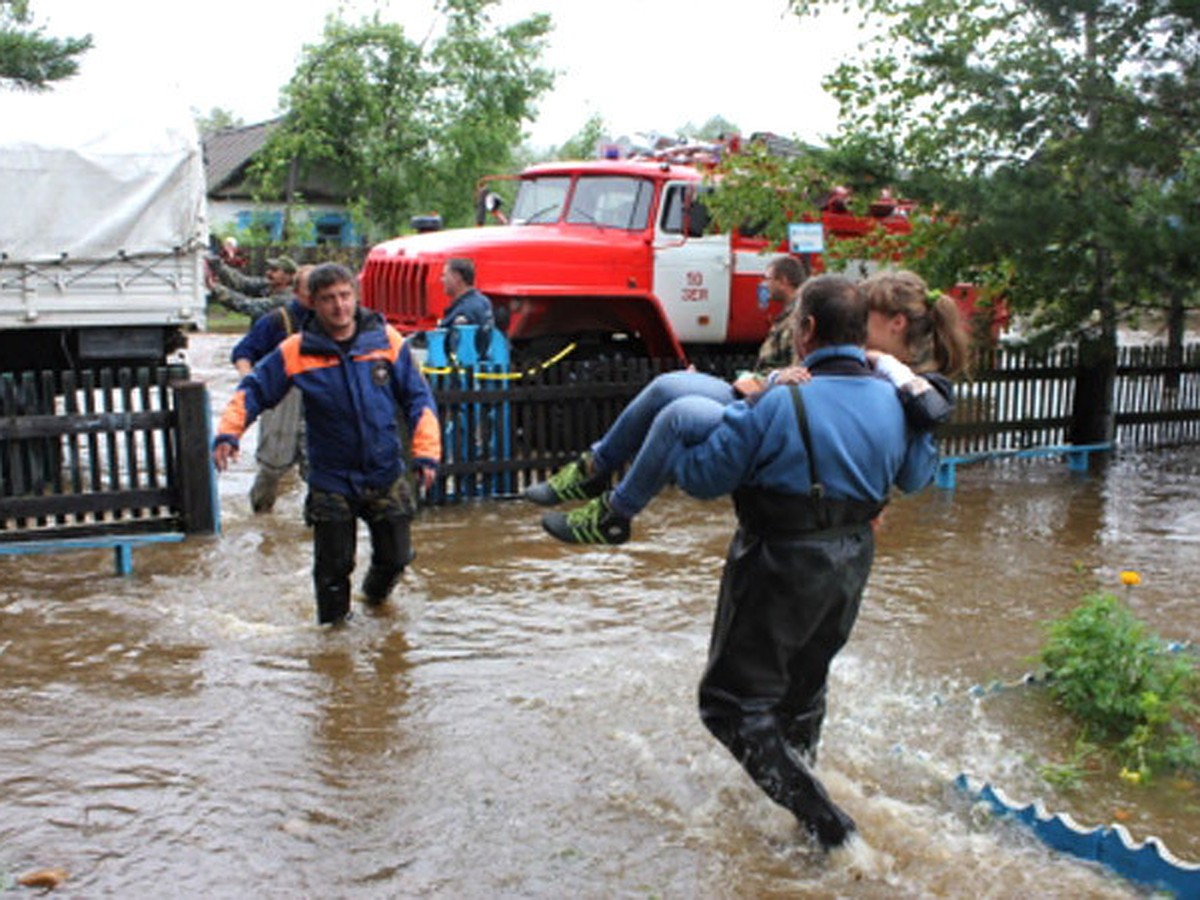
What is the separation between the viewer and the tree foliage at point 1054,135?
968cm

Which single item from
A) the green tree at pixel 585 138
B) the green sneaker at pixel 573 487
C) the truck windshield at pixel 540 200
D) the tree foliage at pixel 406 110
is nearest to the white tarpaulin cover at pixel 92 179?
the truck windshield at pixel 540 200

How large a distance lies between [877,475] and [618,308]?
8.42m

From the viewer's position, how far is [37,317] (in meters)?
10.9

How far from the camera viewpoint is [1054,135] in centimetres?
1029

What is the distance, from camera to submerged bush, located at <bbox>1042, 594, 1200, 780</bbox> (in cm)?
478

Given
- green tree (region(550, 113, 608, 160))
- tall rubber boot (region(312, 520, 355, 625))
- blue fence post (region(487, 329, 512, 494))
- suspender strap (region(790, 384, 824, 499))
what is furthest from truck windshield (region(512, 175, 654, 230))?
green tree (region(550, 113, 608, 160))

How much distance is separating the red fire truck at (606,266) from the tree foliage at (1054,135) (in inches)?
54.7

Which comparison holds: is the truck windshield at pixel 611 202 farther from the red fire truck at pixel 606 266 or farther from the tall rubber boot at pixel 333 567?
the tall rubber boot at pixel 333 567

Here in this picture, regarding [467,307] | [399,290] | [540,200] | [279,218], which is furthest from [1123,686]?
[279,218]

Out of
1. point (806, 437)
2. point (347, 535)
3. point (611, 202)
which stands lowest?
point (347, 535)

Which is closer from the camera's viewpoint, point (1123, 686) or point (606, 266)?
point (1123, 686)

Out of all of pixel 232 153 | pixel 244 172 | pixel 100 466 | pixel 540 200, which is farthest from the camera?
pixel 232 153

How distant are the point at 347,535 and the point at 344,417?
0.56m

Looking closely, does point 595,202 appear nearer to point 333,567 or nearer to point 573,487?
point 333,567
